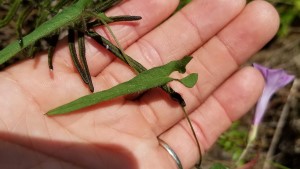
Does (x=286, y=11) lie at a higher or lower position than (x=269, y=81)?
higher

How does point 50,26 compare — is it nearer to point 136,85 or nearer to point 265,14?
point 136,85

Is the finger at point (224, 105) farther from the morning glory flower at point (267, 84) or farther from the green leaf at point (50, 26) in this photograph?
the green leaf at point (50, 26)

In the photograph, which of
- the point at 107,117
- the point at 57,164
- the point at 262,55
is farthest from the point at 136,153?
the point at 262,55

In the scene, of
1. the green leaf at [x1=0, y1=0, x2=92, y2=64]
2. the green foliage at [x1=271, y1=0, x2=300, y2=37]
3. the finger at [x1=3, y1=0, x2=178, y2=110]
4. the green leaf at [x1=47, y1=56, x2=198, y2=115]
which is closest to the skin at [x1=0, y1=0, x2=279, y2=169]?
the finger at [x1=3, y1=0, x2=178, y2=110]

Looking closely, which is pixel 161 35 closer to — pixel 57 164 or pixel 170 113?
pixel 170 113

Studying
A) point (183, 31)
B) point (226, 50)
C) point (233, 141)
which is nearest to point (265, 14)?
point (226, 50)

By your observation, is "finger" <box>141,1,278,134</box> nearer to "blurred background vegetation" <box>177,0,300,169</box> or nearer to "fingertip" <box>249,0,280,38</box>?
"fingertip" <box>249,0,280,38</box>
